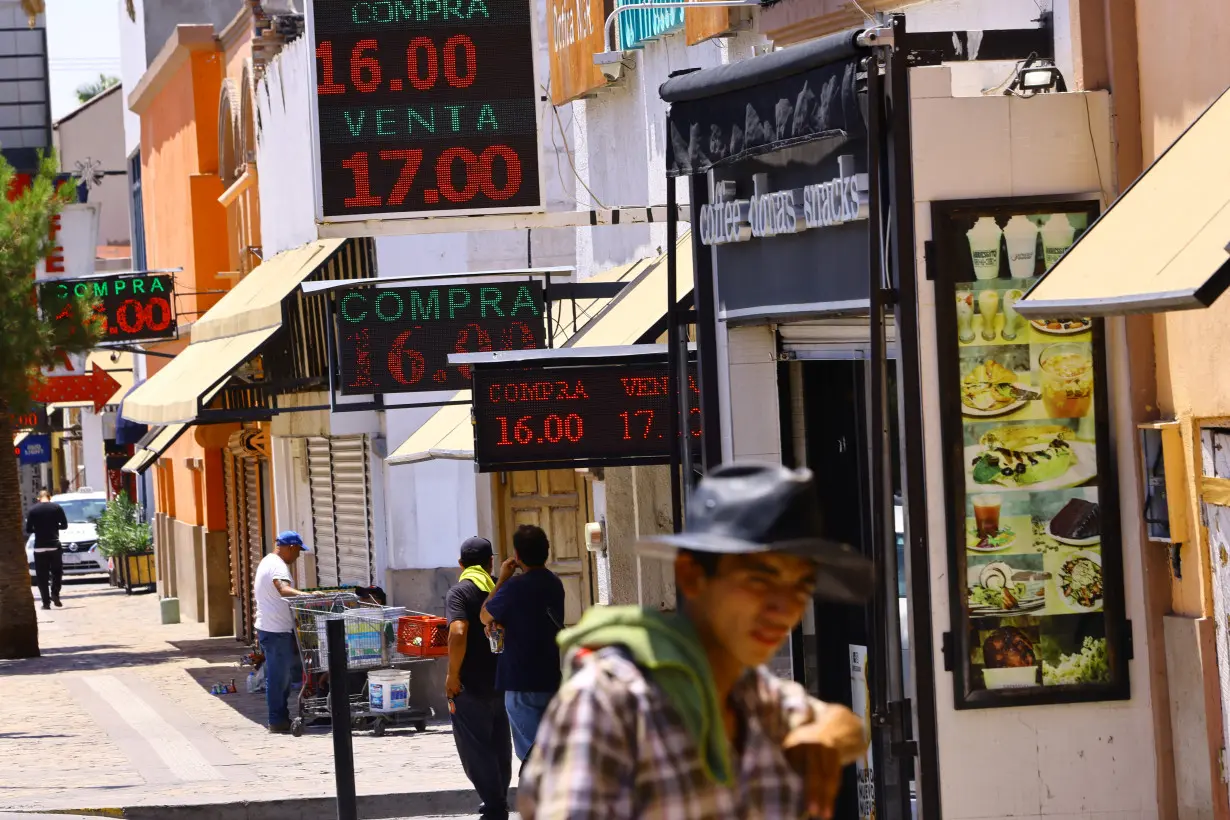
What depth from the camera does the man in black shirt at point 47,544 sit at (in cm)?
3591

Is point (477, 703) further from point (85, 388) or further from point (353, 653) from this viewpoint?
point (85, 388)

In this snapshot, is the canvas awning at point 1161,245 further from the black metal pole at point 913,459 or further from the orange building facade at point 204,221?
the orange building facade at point 204,221

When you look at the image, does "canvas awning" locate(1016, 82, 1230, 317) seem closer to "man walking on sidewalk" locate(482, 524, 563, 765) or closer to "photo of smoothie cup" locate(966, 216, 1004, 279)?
"photo of smoothie cup" locate(966, 216, 1004, 279)

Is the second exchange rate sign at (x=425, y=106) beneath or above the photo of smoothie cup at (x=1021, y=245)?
above

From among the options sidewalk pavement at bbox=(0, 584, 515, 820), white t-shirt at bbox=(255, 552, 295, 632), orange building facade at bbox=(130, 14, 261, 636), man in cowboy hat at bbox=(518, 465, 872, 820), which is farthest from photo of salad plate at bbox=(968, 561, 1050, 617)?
orange building facade at bbox=(130, 14, 261, 636)

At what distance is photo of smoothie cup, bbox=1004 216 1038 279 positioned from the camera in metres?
8.63

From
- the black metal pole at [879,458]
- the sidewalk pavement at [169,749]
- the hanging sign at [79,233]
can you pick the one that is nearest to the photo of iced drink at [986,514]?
the black metal pole at [879,458]

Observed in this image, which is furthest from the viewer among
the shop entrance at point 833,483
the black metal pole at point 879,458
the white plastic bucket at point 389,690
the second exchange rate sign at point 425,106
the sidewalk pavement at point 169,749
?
the white plastic bucket at point 389,690

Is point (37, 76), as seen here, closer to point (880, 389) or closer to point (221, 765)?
point (221, 765)

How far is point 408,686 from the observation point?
17.3 meters

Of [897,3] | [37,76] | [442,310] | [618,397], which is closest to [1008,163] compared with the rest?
[897,3]

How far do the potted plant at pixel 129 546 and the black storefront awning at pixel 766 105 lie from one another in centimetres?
3210

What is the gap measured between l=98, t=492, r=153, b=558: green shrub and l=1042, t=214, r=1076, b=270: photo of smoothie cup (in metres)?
34.2

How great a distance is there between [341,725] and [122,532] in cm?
3058
